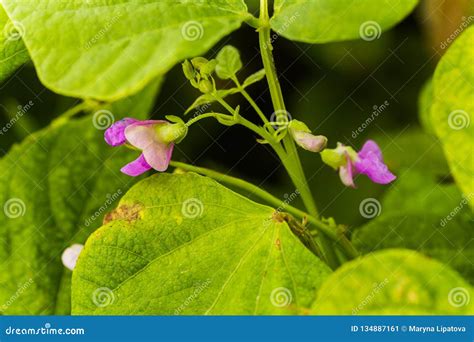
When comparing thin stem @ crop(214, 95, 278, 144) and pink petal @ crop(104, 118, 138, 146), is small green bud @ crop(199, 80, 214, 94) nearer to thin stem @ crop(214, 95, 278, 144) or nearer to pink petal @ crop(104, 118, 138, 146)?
thin stem @ crop(214, 95, 278, 144)

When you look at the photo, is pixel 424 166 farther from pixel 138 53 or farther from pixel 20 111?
pixel 20 111

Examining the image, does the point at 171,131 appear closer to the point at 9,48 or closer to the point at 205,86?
the point at 205,86

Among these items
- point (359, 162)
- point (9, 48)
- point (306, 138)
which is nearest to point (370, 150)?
point (359, 162)

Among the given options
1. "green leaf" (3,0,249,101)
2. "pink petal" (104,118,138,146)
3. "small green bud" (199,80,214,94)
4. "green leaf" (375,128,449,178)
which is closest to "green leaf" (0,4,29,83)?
"green leaf" (3,0,249,101)
